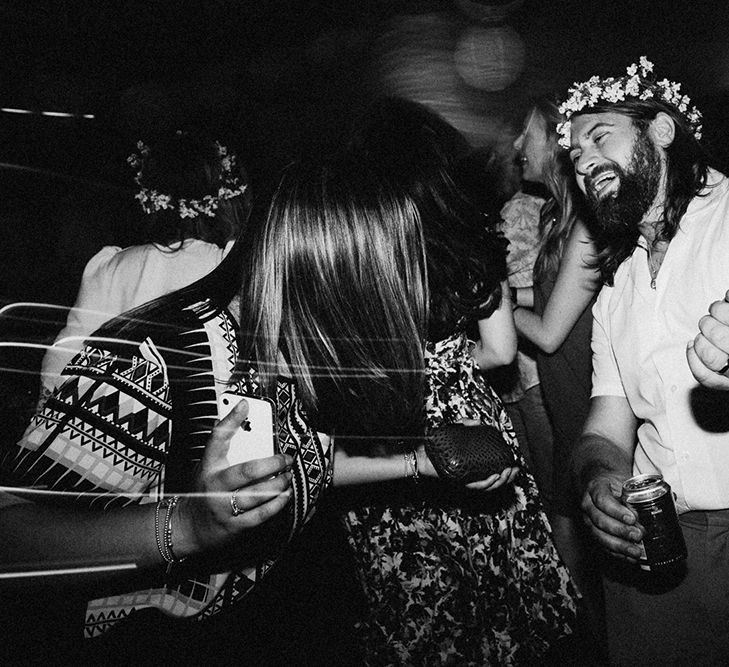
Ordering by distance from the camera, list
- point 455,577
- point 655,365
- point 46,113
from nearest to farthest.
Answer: point 655,365 < point 455,577 < point 46,113

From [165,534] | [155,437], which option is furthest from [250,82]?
[165,534]

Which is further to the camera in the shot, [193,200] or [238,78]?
[238,78]

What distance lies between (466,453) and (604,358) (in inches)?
26.3

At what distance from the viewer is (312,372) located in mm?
1411

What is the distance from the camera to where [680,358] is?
Answer: 161 cm

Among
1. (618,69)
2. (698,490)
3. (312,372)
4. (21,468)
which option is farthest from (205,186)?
(618,69)

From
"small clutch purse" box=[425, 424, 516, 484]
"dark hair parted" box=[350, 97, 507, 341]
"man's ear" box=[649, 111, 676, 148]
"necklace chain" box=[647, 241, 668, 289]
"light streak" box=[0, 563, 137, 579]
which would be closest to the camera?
"light streak" box=[0, 563, 137, 579]

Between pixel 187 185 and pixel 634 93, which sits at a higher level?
pixel 634 93

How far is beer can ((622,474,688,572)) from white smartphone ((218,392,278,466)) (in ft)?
2.86

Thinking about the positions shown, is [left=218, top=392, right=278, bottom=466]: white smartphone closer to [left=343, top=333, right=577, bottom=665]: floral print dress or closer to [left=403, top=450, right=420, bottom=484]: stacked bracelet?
[left=403, top=450, right=420, bottom=484]: stacked bracelet

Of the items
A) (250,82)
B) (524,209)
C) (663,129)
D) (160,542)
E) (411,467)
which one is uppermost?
(250,82)

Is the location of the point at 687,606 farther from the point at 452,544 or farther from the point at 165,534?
the point at 165,534

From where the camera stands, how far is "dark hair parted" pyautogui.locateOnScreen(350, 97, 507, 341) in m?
1.63

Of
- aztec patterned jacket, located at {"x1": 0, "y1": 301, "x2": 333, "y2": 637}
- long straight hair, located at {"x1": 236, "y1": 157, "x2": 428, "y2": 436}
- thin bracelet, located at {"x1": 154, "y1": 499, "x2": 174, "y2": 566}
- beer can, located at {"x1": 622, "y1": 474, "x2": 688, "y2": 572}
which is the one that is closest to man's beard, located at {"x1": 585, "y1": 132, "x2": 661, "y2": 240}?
long straight hair, located at {"x1": 236, "y1": 157, "x2": 428, "y2": 436}
